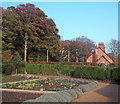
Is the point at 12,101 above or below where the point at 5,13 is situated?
below

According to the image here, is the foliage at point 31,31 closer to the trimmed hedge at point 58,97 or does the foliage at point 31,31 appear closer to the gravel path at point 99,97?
the gravel path at point 99,97

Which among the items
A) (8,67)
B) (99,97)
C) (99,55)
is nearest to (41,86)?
(99,97)

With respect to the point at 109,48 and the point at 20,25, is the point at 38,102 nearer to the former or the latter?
the point at 20,25

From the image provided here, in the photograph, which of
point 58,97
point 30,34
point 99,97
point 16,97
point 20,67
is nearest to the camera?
point 58,97

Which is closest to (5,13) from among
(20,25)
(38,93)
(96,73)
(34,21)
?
(20,25)

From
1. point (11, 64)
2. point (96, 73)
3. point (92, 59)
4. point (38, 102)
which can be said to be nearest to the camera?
point (38, 102)

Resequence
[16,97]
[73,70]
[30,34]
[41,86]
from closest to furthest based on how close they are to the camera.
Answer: [16,97] → [41,86] → [73,70] → [30,34]

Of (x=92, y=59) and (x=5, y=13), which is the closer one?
(x=5, y=13)

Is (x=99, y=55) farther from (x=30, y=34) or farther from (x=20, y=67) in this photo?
(x=20, y=67)

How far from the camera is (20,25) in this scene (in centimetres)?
2277

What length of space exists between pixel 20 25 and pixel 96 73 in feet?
44.5

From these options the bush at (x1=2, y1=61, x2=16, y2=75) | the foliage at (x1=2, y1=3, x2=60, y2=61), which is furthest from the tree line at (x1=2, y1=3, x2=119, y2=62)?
the bush at (x1=2, y1=61, x2=16, y2=75)

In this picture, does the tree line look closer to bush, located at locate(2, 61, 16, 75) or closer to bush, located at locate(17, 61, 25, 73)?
bush, located at locate(17, 61, 25, 73)

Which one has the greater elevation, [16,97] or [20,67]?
[20,67]
